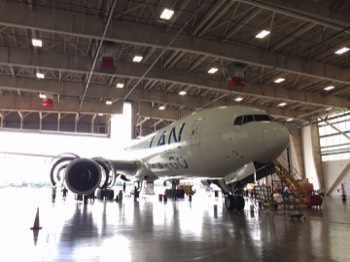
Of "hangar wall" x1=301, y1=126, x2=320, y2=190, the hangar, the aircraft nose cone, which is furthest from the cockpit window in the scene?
"hangar wall" x1=301, y1=126, x2=320, y2=190

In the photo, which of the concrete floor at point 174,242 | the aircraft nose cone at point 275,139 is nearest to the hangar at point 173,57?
the concrete floor at point 174,242

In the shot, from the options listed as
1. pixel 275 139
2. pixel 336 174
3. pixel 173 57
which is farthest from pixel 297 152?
pixel 275 139

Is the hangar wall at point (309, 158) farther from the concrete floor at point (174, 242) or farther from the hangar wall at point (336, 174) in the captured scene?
the concrete floor at point (174, 242)

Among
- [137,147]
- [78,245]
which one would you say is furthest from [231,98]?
[78,245]

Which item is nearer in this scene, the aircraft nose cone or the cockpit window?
the aircraft nose cone

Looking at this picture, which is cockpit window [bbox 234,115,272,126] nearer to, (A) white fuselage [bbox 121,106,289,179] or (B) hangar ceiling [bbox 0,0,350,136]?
(A) white fuselage [bbox 121,106,289,179]

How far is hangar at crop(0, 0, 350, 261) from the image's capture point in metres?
13.1

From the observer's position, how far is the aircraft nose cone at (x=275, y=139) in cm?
882

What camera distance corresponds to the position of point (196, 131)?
35.4ft

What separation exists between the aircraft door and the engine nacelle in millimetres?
4931

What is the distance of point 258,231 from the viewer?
→ 7.73 m

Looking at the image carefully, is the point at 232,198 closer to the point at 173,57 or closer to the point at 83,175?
the point at 83,175

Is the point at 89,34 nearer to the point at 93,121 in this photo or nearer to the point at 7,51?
the point at 7,51

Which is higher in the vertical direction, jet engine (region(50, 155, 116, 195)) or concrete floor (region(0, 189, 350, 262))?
jet engine (region(50, 155, 116, 195))
